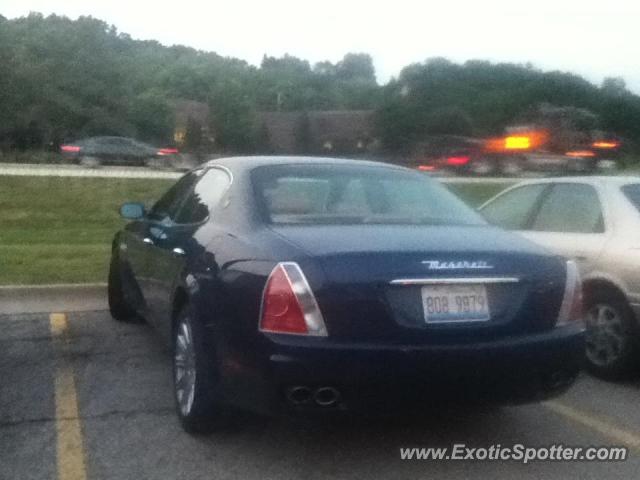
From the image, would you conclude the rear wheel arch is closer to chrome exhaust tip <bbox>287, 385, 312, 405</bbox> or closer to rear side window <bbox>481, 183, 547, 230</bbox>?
chrome exhaust tip <bbox>287, 385, 312, 405</bbox>

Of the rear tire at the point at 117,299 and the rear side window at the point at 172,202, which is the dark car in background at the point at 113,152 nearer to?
the rear tire at the point at 117,299

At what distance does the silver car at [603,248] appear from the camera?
6473 mm

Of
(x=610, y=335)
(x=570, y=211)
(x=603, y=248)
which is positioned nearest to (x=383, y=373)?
(x=610, y=335)

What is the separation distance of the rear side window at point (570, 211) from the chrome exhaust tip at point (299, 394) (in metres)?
3.17

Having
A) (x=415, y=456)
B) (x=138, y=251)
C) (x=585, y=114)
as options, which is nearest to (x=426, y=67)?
(x=585, y=114)

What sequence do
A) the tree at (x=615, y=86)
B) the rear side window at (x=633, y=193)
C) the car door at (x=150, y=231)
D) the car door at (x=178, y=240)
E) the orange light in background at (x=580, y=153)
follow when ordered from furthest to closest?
the orange light in background at (x=580, y=153) → the tree at (x=615, y=86) → the rear side window at (x=633, y=193) → the car door at (x=150, y=231) → the car door at (x=178, y=240)

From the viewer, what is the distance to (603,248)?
6.73 metres

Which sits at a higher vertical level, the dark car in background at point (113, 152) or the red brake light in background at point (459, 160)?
the red brake light in background at point (459, 160)

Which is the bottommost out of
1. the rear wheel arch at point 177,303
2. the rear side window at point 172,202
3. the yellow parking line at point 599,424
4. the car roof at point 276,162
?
the yellow parking line at point 599,424

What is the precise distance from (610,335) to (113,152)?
3536 cm

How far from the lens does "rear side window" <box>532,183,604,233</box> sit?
7.07m

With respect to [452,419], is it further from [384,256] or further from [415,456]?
[384,256]

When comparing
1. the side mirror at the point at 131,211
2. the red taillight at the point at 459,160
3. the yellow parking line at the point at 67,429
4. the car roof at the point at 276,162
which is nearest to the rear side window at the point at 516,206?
the car roof at the point at 276,162

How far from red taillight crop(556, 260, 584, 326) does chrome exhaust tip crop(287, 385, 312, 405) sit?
1.30m
